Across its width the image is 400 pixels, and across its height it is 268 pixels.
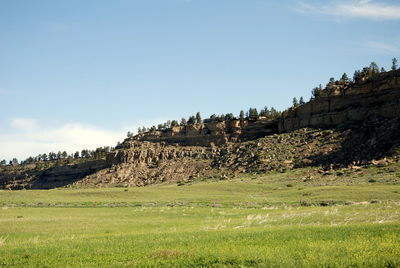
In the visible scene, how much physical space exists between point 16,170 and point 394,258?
19931 centimetres

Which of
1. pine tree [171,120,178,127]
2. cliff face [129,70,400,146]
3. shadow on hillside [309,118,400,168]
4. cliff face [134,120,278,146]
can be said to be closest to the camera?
shadow on hillside [309,118,400,168]

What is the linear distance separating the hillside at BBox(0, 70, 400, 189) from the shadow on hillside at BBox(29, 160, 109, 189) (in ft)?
1.33

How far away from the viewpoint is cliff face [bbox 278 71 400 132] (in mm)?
98188

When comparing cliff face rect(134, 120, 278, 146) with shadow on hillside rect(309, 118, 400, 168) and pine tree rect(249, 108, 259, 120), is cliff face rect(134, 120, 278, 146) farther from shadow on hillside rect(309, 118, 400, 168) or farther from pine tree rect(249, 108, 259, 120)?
shadow on hillside rect(309, 118, 400, 168)

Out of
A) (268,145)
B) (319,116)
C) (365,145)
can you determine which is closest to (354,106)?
(319,116)

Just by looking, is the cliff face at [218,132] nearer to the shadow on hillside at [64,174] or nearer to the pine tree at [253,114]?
the pine tree at [253,114]

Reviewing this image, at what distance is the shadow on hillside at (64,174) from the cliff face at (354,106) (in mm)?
72879

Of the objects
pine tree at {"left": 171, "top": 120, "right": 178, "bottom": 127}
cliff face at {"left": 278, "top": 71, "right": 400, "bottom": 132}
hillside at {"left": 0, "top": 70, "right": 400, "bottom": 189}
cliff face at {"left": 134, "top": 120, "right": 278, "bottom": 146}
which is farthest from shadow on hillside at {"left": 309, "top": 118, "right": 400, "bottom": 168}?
pine tree at {"left": 171, "top": 120, "right": 178, "bottom": 127}

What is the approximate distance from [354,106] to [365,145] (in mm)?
20532

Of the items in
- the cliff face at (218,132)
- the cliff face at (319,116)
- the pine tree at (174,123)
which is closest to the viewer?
the cliff face at (319,116)

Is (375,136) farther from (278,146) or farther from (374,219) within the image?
(374,219)

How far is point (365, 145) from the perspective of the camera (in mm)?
89625

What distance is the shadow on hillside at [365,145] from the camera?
8419 centimetres

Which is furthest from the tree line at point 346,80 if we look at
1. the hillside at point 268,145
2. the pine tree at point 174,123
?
the pine tree at point 174,123
